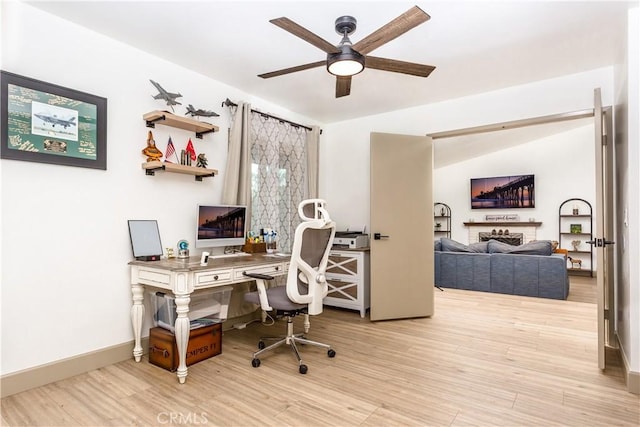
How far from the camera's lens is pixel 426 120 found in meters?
4.26

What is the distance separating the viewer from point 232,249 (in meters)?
3.56

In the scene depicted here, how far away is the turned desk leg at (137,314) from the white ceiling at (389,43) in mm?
1840

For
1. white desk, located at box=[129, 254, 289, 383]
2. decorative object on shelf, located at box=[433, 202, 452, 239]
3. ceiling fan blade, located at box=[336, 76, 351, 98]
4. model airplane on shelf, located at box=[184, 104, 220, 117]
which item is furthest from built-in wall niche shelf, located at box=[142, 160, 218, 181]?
decorative object on shelf, located at box=[433, 202, 452, 239]

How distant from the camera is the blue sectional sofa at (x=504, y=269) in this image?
197 inches

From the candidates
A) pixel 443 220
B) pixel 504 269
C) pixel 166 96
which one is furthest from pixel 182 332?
pixel 443 220

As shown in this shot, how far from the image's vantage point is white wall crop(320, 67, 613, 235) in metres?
3.34

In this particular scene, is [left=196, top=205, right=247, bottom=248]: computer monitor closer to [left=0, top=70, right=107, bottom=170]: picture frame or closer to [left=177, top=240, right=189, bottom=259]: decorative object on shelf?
[left=177, top=240, right=189, bottom=259]: decorative object on shelf

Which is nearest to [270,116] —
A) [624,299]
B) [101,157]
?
[101,157]

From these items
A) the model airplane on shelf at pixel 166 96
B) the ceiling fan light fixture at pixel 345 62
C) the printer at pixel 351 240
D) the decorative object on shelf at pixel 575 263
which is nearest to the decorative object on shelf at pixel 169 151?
the model airplane on shelf at pixel 166 96

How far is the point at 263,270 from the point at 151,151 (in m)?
1.40

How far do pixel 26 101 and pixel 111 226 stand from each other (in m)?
1.00

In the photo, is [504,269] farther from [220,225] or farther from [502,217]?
[220,225]

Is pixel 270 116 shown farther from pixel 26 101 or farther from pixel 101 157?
pixel 26 101

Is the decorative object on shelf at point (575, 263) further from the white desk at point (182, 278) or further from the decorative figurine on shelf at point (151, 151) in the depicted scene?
the decorative figurine on shelf at point (151, 151)
